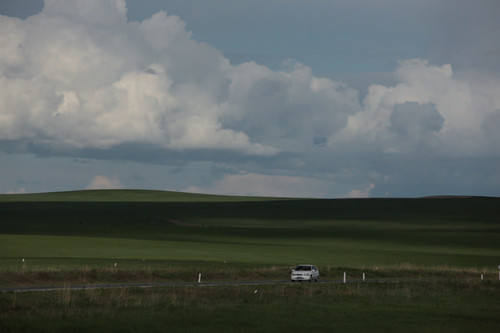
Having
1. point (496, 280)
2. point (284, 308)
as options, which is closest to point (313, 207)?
point (496, 280)

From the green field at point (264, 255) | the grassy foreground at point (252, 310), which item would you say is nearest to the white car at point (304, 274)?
the green field at point (264, 255)

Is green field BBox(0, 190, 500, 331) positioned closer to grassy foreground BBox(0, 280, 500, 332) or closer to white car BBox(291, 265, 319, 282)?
grassy foreground BBox(0, 280, 500, 332)

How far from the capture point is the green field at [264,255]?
37281mm

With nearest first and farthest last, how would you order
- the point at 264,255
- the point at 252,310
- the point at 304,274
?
1. the point at 252,310
2. the point at 304,274
3. the point at 264,255

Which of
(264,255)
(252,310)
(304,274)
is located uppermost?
(264,255)

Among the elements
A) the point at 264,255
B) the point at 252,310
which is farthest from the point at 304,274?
the point at 264,255

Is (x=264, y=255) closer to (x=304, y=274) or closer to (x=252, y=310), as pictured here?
(x=304, y=274)

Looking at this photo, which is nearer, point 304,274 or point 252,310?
point 252,310

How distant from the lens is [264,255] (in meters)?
84.3

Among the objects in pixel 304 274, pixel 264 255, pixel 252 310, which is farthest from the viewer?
pixel 264 255

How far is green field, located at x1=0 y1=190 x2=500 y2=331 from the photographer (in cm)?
3728

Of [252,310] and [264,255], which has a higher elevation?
[264,255]

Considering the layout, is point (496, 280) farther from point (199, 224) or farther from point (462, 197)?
point (462, 197)

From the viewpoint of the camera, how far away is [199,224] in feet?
465
